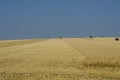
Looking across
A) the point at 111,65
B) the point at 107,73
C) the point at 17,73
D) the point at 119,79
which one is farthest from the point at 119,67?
the point at 17,73

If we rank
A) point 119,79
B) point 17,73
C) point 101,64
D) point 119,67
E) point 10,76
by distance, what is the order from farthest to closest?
1. point 101,64
2. point 119,67
3. point 17,73
4. point 10,76
5. point 119,79

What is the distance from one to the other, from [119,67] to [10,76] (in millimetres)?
7518

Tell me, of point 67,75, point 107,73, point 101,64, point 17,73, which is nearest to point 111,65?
point 101,64

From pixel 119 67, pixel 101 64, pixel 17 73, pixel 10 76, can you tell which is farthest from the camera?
pixel 101 64

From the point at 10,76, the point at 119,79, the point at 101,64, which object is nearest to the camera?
the point at 119,79

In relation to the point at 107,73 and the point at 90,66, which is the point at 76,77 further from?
the point at 90,66

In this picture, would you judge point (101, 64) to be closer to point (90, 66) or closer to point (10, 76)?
point (90, 66)

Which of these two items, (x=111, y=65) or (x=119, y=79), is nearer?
(x=119, y=79)

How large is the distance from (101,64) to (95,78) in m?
5.97

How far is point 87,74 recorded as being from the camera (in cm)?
1595

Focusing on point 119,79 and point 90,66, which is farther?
point 90,66

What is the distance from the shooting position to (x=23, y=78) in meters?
14.8

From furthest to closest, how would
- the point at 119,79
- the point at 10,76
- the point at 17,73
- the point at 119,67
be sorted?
1. the point at 119,67
2. the point at 17,73
3. the point at 10,76
4. the point at 119,79

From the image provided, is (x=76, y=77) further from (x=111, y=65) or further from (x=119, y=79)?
(x=111, y=65)
